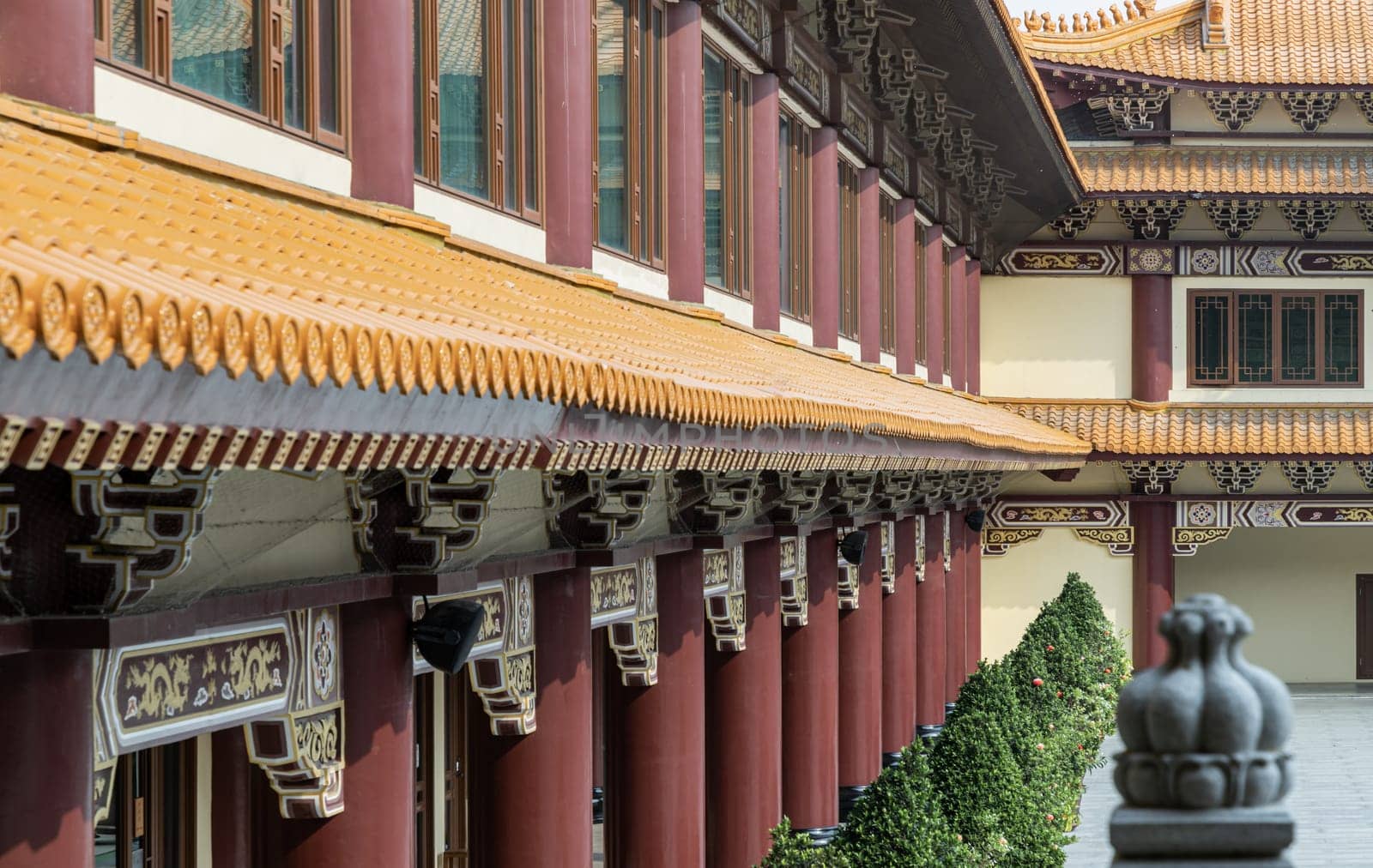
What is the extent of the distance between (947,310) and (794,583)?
34.1 ft

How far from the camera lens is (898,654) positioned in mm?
20656

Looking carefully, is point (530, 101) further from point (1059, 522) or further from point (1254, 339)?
point (1254, 339)

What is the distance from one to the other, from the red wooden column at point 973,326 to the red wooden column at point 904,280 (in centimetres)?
548

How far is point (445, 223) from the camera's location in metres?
7.47

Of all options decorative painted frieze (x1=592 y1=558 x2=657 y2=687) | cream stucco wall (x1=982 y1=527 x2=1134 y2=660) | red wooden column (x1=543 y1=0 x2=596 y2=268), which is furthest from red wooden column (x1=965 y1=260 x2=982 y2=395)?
red wooden column (x1=543 y1=0 x2=596 y2=268)

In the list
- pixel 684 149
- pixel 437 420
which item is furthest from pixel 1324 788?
pixel 437 420

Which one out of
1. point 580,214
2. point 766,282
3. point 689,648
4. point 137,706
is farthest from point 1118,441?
point 137,706

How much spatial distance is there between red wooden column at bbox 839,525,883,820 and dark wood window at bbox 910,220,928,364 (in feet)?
14.1

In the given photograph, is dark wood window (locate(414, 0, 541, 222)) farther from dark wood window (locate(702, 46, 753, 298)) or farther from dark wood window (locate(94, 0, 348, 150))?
dark wood window (locate(702, 46, 753, 298))

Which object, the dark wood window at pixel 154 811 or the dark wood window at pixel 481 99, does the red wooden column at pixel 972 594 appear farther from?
the dark wood window at pixel 154 811

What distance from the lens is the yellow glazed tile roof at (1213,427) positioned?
25875mm

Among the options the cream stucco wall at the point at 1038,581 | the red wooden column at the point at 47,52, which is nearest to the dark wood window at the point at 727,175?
the red wooden column at the point at 47,52

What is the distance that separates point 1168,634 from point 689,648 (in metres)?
8.68

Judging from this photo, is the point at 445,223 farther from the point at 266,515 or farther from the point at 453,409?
the point at 453,409
